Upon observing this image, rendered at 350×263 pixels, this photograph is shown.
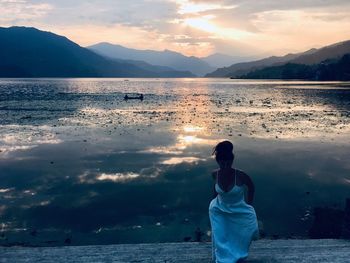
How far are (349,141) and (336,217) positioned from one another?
16197 millimetres

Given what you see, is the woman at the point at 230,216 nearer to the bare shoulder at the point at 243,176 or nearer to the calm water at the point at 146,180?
the bare shoulder at the point at 243,176

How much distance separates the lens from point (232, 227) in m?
7.21

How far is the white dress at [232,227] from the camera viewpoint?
278 inches

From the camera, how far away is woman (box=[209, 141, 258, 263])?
22.7ft

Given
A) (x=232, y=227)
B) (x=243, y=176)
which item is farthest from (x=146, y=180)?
(x=243, y=176)

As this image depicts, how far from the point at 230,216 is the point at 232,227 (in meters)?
0.21

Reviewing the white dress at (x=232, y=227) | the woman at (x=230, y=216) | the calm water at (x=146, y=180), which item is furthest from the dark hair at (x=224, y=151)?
the calm water at (x=146, y=180)

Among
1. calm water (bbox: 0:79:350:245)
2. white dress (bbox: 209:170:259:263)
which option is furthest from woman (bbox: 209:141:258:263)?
calm water (bbox: 0:79:350:245)

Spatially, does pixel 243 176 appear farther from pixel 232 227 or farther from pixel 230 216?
pixel 232 227

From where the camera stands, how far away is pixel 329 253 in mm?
7785

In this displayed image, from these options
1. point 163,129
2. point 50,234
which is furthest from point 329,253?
point 163,129

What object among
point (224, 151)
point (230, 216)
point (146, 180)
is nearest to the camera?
point (224, 151)

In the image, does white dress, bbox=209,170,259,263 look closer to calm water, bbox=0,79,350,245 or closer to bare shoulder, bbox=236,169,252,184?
bare shoulder, bbox=236,169,252,184

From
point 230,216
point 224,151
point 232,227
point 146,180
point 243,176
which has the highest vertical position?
point 224,151
